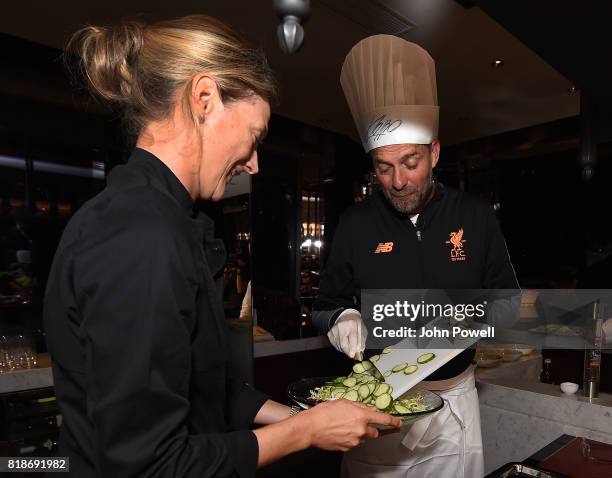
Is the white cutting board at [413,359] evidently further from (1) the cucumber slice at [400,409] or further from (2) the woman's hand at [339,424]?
(2) the woman's hand at [339,424]

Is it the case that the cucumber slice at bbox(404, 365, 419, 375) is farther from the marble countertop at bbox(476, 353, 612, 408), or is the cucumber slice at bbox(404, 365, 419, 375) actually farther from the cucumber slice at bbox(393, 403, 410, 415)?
the marble countertop at bbox(476, 353, 612, 408)

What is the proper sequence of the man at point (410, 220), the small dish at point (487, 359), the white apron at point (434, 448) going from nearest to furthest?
the white apron at point (434, 448) < the man at point (410, 220) < the small dish at point (487, 359)

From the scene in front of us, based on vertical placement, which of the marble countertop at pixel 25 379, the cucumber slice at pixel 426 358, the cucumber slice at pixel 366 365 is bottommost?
the marble countertop at pixel 25 379

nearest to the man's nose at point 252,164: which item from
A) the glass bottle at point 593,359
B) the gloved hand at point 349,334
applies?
the gloved hand at point 349,334

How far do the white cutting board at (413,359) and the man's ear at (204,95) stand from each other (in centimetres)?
84

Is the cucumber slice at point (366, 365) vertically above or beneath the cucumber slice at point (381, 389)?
above

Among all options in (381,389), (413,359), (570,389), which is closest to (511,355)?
(570,389)

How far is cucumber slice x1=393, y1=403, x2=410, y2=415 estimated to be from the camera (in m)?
1.15

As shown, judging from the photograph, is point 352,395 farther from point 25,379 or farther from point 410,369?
point 25,379

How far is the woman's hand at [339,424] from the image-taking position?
2.96ft

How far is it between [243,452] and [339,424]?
0.71 feet

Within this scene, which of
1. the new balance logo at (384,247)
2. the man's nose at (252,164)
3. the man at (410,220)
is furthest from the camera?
the new balance logo at (384,247)

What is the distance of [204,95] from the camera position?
2.81 feet

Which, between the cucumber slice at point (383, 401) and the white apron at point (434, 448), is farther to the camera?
the white apron at point (434, 448)
